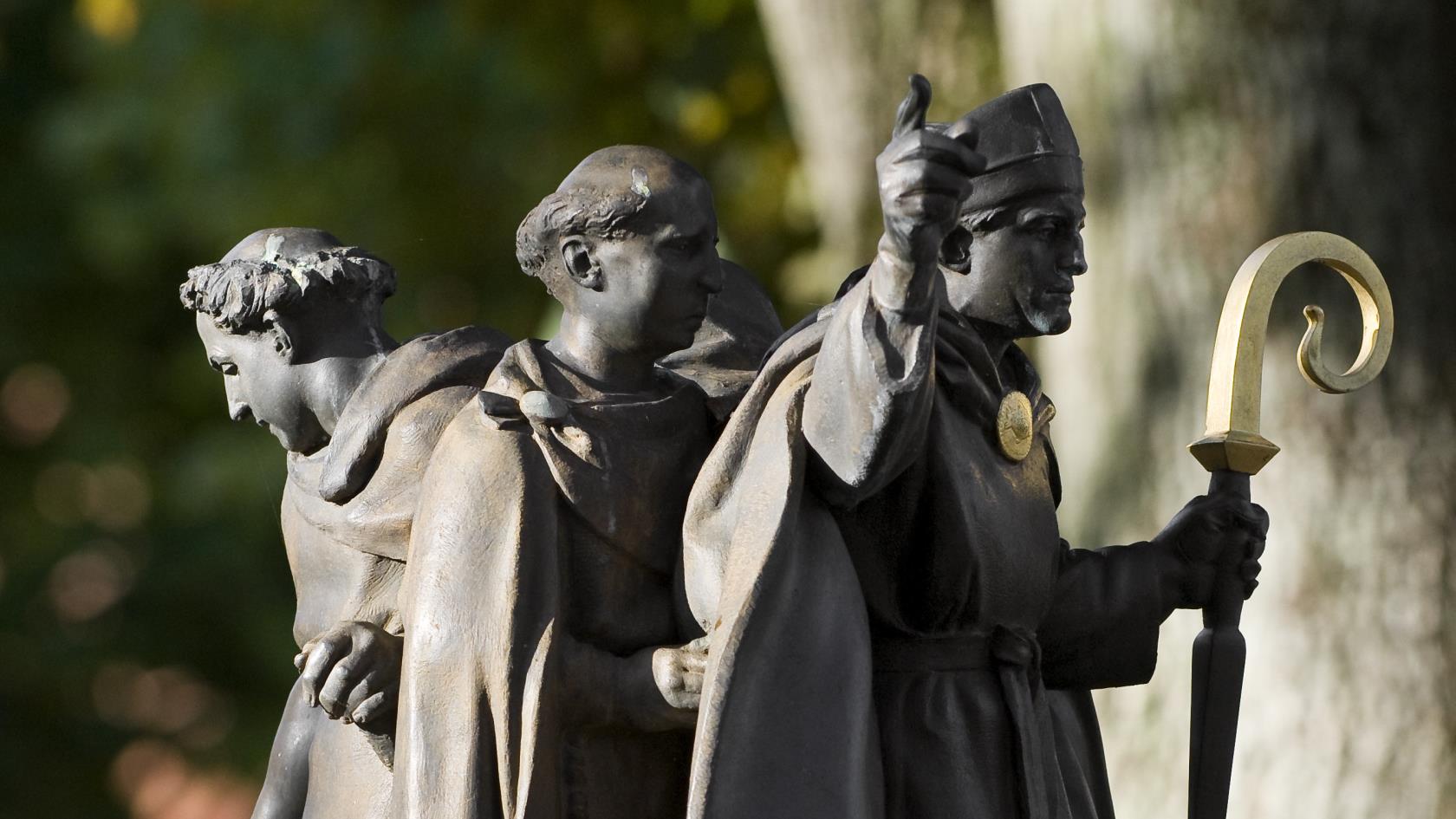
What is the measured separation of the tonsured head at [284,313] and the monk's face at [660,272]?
0.54 m

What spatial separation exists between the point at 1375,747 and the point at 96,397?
16.2ft

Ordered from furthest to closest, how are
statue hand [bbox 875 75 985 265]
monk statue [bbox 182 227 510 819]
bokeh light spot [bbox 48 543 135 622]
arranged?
bokeh light spot [bbox 48 543 135 622], monk statue [bbox 182 227 510 819], statue hand [bbox 875 75 985 265]

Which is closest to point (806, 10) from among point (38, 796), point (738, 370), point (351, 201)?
point (351, 201)

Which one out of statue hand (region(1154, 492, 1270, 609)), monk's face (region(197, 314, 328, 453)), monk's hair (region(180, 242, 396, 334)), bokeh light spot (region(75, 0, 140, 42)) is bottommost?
statue hand (region(1154, 492, 1270, 609))

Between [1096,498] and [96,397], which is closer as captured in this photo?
[1096,498]

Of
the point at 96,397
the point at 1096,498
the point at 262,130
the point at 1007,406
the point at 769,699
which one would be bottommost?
the point at 769,699

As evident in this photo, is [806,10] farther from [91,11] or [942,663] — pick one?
[942,663]

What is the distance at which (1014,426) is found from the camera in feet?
9.48

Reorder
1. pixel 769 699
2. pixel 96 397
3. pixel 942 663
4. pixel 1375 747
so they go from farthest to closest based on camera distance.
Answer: pixel 96 397 → pixel 1375 747 → pixel 942 663 → pixel 769 699

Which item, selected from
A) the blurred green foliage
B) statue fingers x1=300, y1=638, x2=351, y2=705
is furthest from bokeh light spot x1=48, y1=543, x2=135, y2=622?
statue fingers x1=300, y1=638, x2=351, y2=705

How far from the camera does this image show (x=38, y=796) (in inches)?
334

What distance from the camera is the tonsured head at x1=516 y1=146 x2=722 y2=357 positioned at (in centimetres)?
282

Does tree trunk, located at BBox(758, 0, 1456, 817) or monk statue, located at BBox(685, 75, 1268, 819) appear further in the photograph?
tree trunk, located at BBox(758, 0, 1456, 817)

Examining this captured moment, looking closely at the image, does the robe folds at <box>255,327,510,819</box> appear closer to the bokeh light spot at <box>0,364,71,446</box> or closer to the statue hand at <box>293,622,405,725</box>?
the statue hand at <box>293,622,405,725</box>
